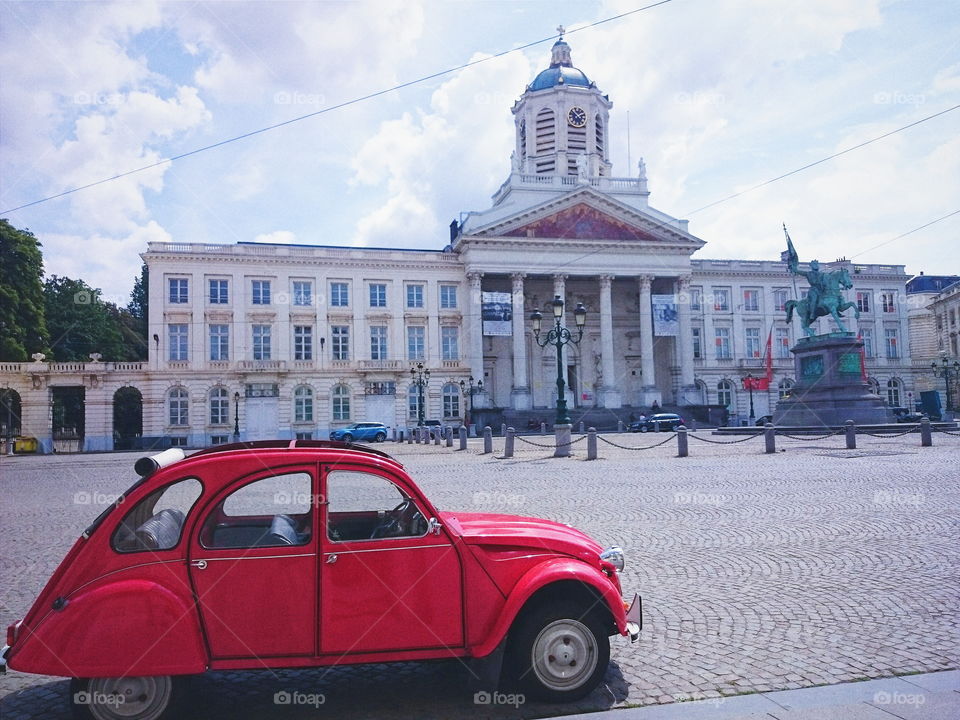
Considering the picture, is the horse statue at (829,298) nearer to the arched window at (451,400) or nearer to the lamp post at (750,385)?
the lamp post at (750,385)

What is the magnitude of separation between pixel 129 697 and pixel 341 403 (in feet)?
169

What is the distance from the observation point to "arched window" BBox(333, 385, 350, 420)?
2163 inches

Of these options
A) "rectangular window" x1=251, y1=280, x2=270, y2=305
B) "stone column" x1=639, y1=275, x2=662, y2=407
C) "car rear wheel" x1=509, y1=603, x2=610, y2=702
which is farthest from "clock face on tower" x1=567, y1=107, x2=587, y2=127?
"car rear wheel" x1=509, y1=603, x2=610, y2=702

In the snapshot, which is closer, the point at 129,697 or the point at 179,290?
the point at 129,697

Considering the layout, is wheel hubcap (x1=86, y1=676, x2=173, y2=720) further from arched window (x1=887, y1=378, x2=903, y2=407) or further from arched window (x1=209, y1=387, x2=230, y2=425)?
arched window (x1=887, y1=378, x2=903, y2=407)

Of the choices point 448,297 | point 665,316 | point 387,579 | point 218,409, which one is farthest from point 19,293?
point 387,579

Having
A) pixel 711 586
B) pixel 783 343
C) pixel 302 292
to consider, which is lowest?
pixel 711 586

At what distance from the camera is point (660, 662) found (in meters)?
5.13

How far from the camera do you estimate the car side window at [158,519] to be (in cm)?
422

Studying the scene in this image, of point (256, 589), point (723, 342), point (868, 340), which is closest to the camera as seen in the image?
point (256, 589)

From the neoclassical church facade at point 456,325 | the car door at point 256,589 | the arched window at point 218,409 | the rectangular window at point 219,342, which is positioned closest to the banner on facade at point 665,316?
the neoclassical church facade at point 456,325

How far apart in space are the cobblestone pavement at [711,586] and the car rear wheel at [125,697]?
36 cm

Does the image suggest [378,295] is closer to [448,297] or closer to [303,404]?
[448,297]

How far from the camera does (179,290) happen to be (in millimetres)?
52875
